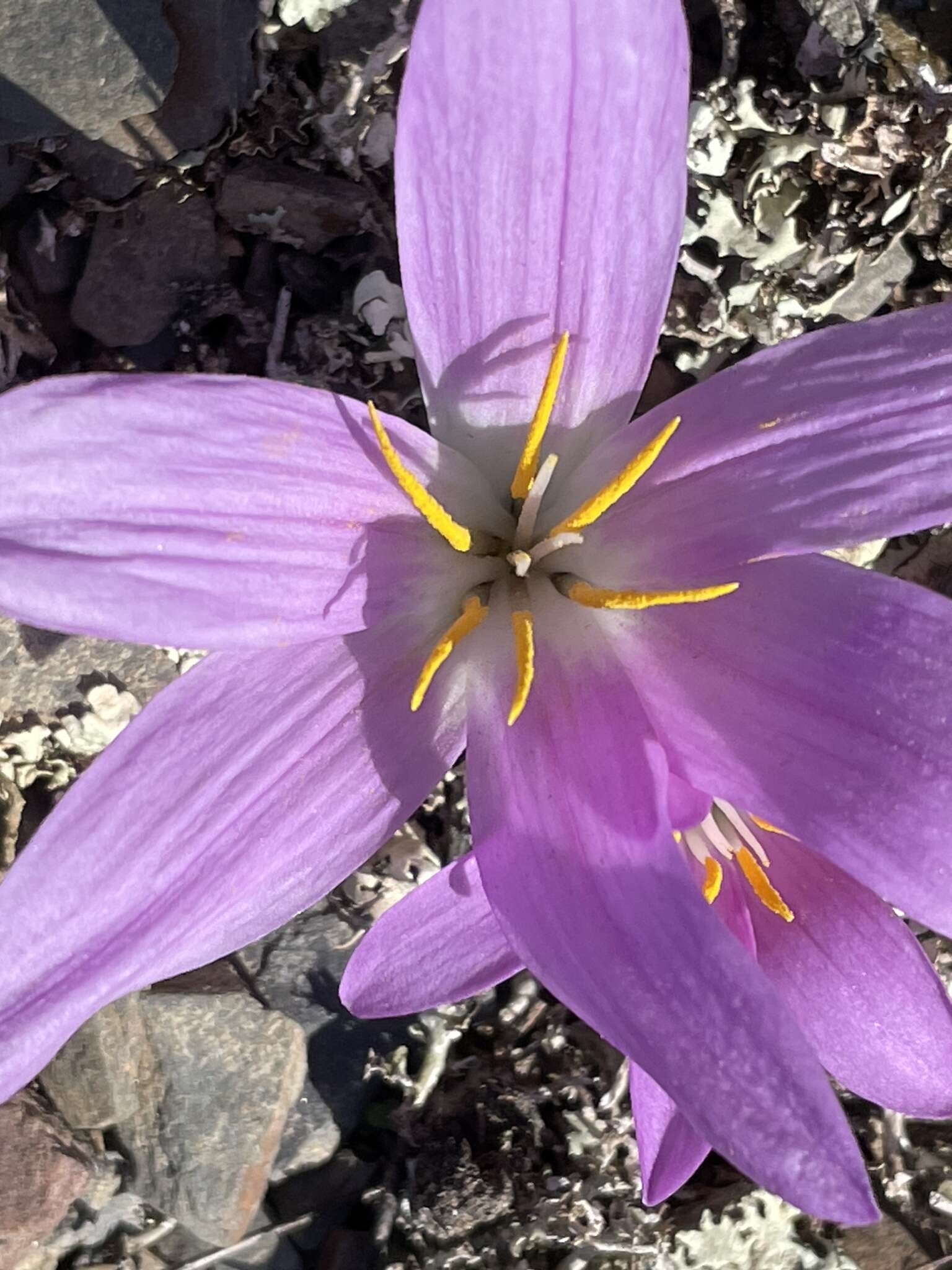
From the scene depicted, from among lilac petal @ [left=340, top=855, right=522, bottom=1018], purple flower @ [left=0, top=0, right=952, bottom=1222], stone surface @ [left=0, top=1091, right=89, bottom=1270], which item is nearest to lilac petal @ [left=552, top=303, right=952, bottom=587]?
purple flower @ [left=0, top=0, right=952, bottom=1222]

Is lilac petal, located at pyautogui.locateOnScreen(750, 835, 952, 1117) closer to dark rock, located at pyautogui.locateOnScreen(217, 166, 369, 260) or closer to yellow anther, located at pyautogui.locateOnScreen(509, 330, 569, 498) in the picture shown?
yellow anther, located at pyautogui.locateOnScreen(509, 330, 569, 498)

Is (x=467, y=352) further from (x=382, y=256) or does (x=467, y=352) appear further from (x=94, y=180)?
(x=94, y=180)

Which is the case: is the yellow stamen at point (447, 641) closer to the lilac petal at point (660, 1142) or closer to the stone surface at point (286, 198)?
the lilac petal at point (660, 1142)

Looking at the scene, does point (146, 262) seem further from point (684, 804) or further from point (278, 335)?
point (684, 804)

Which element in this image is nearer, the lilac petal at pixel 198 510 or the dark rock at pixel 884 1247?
the lilac petal at pixel 198 510

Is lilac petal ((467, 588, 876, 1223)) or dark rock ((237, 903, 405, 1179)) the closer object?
lilac petal ((467, 588, 876, 1223))

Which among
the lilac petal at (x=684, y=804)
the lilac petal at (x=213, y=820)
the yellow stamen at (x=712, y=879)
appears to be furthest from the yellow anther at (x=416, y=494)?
the yellow stamen at (x=712, y=879)

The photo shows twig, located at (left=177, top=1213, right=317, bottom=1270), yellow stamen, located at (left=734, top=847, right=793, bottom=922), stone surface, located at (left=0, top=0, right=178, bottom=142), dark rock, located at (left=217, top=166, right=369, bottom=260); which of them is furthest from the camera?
twig, located at (left=177, top=1213, right=317, bottom=1270)
